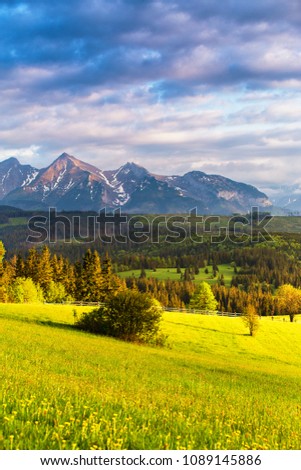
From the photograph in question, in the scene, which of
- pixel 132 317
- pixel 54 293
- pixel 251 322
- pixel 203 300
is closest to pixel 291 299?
pixel 203 300

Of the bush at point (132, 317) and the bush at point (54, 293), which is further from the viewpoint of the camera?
the bush at point (54, 293)

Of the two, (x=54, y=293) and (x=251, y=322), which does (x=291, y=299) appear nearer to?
(x=251, y=322)

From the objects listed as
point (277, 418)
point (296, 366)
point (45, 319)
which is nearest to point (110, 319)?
point (45, 319)

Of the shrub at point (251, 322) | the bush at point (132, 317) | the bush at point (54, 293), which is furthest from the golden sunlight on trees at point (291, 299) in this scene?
the bush at point (132, 317)

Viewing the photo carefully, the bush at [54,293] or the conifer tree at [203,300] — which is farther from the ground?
the bush at [54,293]

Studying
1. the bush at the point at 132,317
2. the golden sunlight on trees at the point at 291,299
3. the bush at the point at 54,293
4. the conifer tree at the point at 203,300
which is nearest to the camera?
the bush at the point at 132,317

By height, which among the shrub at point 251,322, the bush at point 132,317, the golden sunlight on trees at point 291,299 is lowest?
the golden sunlight on trees at point 291,299

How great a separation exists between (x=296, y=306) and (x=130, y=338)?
105m

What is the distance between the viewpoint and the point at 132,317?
2371 inches

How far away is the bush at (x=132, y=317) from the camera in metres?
59.8

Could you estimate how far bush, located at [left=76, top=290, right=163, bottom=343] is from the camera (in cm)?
5975

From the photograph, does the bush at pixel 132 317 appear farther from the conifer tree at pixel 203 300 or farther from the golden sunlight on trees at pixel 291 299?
the golden sunlight on trees at pixel 291 299

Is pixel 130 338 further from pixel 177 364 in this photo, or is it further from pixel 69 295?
pixel 69 295

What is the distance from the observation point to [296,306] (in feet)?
493
